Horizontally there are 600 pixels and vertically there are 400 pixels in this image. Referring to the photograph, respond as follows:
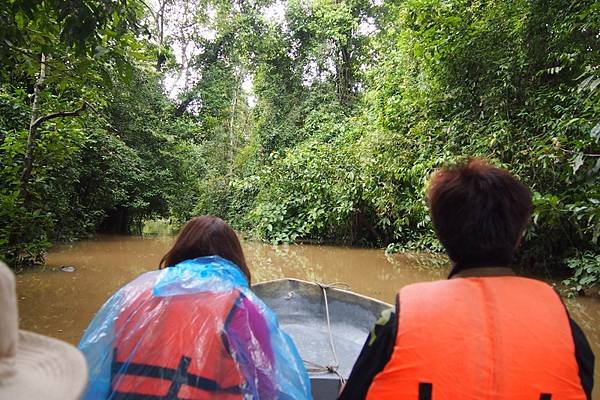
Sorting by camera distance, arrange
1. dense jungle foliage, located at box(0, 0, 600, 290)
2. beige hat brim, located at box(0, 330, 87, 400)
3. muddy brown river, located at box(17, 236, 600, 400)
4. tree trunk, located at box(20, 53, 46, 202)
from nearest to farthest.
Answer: beige hat brim, located at box(0, 330, 87, 400)
dense jungle foliage, located at box(0, 0, 600, 290)
muddy brown river, located at box(17, 236, 600, 400)
tree trunk, located at box(20, 53, 46, 202)

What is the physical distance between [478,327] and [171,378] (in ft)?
3.02

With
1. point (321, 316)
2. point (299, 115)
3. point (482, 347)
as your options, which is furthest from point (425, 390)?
point (299, 115)

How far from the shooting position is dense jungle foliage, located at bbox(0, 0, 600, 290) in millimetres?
3672

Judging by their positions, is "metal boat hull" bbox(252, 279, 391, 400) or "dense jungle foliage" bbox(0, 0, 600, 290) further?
"dense jungle foliage" bbox(0, 0, 600, 290)

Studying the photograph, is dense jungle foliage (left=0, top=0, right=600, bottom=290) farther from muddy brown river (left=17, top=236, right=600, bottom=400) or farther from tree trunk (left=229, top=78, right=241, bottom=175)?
muddy brown river (left=17, top=236, right=600, bottom=400)

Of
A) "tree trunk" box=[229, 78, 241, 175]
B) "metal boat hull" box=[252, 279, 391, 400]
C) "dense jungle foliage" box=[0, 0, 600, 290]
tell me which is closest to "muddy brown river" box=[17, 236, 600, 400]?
"dense jungle foliage" box=[0, 0, 600, 290]

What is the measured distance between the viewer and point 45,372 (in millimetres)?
514

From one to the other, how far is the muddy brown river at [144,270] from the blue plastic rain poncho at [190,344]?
289 cm

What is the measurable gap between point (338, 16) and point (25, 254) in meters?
11.2

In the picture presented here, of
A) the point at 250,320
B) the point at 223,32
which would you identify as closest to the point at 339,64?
the point at 223,32

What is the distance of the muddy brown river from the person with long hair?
289 centimetres

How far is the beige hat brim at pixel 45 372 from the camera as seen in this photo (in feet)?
1.56

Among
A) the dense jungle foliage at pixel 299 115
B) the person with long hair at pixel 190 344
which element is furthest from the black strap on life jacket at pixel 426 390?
the dense jungle foliage at pixel 299 115

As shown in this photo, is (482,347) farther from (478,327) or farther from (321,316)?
(321,316)
